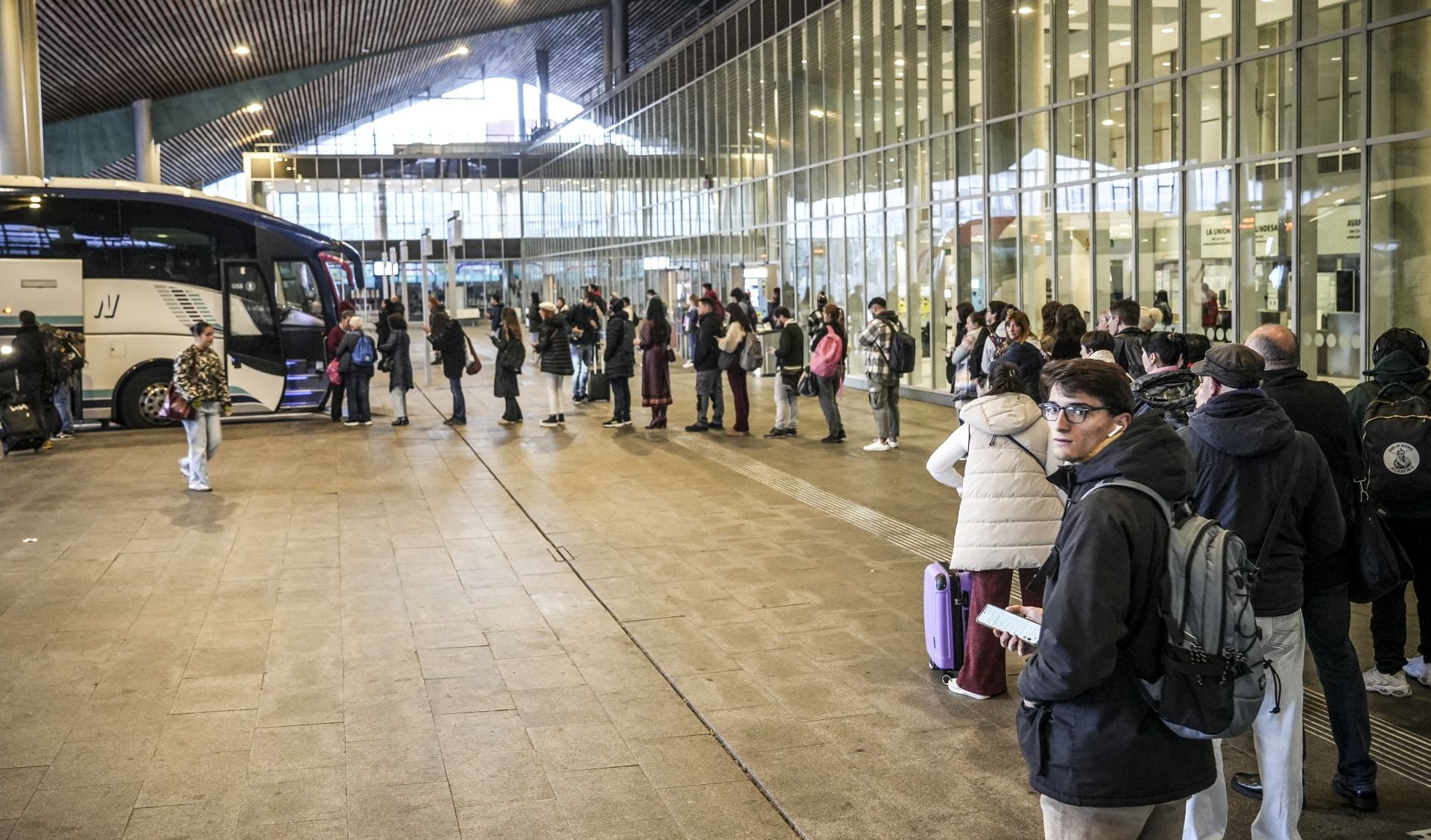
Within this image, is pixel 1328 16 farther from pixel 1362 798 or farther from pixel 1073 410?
pixel 1073 410

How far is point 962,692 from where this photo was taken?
618 cm

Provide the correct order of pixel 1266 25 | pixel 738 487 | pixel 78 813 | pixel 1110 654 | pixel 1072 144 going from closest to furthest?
pixel 1110 654 → pixel 78 813 → pixel 738 487 → pixel 1266 25 → pixel 1072 144

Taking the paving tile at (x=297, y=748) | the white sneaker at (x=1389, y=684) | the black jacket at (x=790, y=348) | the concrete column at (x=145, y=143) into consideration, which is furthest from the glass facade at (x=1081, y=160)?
the concrete column at (x=145, y=143)

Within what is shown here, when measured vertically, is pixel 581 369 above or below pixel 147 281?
below

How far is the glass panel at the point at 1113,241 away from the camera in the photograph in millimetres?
17109

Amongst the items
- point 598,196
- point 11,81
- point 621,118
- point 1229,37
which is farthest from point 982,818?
point 598,196

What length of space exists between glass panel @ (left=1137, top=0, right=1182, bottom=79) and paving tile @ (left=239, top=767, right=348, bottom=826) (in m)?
14.0

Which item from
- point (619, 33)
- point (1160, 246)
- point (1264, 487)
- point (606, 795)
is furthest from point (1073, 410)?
point (619, 33)

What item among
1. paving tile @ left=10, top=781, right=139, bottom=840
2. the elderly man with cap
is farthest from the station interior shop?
the elderly man with cap

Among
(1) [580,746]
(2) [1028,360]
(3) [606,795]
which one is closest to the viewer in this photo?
(3) [606,795]

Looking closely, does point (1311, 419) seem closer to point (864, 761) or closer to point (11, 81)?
point (864, 761)

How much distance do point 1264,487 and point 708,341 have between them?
12.4 metres

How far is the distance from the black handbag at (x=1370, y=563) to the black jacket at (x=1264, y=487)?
1.65 ft

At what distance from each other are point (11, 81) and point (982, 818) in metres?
22.8
